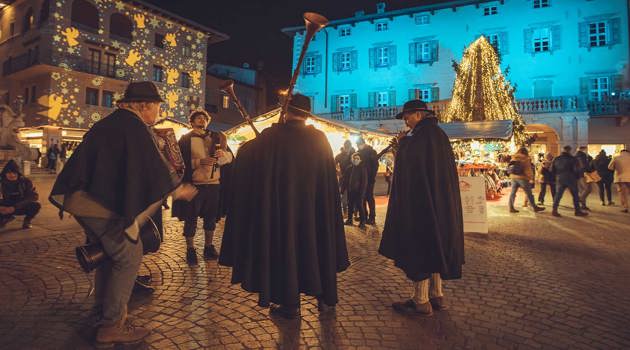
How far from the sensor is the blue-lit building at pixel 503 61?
2495 cm

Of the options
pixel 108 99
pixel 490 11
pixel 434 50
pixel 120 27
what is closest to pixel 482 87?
pixel 434 50

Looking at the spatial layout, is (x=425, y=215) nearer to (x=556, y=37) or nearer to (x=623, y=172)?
(x=623, y=172)

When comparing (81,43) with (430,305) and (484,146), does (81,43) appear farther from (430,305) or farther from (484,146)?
(430,305)

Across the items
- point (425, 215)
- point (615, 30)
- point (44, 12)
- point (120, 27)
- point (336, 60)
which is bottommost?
point (425, 215)

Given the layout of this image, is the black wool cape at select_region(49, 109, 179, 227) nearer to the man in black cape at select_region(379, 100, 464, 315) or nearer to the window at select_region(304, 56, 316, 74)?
the man in black cape at select_region(379, 100, 464, 315)

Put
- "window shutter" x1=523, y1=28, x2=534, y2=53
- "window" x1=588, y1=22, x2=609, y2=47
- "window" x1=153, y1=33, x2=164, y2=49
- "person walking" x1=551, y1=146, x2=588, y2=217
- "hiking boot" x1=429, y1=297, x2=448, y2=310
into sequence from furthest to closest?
1. "window" x1=153, y1=33, x2=164, y2=49
2. "window shutter" x1=523, y1=28, x2=534, y2=53
3. "window" x1=588, y1=22, x2=609, y2=47
4. "person walking" x1=551, y1=146, x2=588, y2=217
5. "hiking boot" x1=429, y1=297, x2=448, y2=310

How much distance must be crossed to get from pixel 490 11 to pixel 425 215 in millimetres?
31636

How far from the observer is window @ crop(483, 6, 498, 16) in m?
28.7

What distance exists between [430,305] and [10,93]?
3831cm

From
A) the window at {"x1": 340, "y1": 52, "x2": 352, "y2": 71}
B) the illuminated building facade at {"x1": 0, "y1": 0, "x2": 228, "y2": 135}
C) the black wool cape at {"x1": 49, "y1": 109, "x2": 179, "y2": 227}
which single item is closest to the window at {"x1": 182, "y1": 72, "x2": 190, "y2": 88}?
the illuminated building facade at {"x1": 0, "y1": 0, "x2": 228, "y2": 135}

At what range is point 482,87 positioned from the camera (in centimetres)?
1507

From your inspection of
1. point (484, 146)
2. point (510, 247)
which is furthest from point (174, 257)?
point (484, 146)

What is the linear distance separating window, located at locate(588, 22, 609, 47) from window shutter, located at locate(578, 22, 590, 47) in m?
0.21

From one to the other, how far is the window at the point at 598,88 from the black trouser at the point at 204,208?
101ft
